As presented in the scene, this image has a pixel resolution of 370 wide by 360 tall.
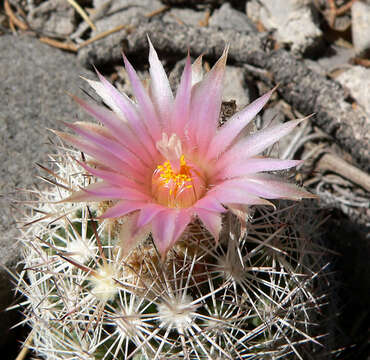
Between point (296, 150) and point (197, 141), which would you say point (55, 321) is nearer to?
point (197, 141)

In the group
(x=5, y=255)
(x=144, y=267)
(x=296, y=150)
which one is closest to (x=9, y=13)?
(x=5, y=255)

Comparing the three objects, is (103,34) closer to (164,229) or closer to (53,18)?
(53,18)

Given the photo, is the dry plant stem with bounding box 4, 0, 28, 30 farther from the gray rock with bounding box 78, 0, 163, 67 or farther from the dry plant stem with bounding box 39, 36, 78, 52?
the gray rock with bounding box 78, 0, 163, 67

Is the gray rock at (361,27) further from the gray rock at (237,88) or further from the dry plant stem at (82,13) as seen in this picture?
the dry plant stem at (82,13)

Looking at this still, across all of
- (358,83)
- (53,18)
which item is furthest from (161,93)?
(53,18)

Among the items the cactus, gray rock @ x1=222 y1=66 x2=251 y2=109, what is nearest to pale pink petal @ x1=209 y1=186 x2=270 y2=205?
the cactus

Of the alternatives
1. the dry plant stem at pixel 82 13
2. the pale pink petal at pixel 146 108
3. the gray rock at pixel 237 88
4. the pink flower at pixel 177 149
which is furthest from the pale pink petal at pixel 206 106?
the dry plant stem at pixel 82 13
